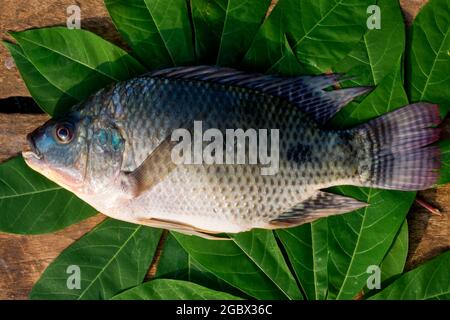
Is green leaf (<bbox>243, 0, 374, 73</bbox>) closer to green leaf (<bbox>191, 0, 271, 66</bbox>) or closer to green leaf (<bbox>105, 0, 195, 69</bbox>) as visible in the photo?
green leaf (<bbox>191, 0, 271, 66</bbox>)

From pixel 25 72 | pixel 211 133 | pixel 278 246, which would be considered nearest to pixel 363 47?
pixel 211 133

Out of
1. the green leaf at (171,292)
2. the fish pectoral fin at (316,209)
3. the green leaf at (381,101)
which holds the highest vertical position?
the green leaf at (381,101)

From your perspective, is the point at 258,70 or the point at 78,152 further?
the point at 258,70

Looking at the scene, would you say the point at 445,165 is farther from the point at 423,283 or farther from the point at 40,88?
the point at 40,88

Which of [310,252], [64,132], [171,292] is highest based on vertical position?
[64,132]

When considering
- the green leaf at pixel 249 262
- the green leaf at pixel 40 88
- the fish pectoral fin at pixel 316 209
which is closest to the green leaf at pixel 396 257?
the fish pectoral fin at pixel 316 209

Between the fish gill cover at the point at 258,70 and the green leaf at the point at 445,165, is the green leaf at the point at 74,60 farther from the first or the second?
the green leaf at the point at 445,165

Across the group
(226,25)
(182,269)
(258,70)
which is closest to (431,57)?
(258,70)
